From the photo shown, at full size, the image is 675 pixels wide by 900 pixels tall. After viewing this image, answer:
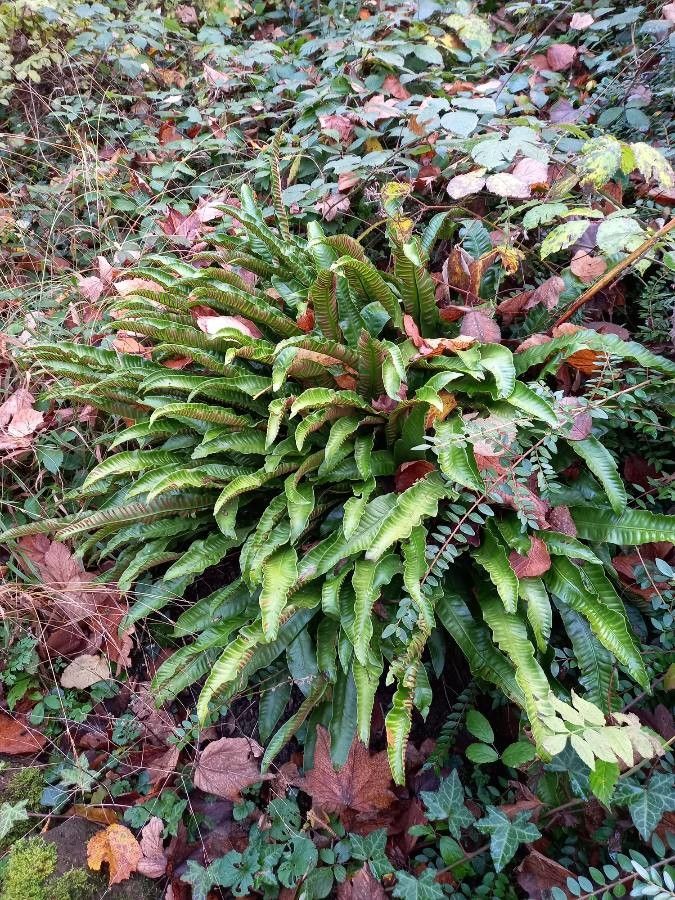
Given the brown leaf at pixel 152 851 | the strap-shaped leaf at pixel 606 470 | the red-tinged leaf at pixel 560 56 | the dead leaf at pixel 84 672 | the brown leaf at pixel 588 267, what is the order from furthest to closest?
the red-tinged leaf at pixel 560 56, the dead leaf at pixel 84 672, the brown leaf at pixel 588 267, the brown leaf at pixel 152 851, the strap-shaped leaf at pixel 606 470

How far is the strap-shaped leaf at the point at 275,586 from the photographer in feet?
5.96

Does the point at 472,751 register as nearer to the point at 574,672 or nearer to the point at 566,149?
the point at 574,672

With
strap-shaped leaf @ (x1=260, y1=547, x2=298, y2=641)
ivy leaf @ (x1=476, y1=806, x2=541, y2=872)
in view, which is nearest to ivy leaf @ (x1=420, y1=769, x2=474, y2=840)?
ivy leaf @ (x1=476, y1=806, x2=541, y2=872)

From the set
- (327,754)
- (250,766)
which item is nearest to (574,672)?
(327,754)

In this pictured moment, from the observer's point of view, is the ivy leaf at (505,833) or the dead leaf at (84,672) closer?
the ivy leaf at (505,833)

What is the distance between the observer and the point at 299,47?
4039 mm

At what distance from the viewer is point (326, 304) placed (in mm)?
2105

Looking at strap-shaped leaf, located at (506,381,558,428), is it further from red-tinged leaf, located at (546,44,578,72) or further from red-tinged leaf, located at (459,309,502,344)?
red-tinged leaf, located at (546,44,578,72)

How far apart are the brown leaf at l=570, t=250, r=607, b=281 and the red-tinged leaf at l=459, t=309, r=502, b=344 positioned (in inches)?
16.6

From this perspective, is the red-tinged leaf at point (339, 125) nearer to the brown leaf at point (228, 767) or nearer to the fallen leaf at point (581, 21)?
the fallen leaf at point (581, 21)

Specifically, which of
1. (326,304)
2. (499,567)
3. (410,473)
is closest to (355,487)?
(410,473)

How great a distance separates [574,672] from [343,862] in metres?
1.00

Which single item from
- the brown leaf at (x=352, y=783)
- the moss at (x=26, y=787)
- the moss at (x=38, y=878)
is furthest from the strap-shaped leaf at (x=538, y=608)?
the moss at (x=26, y=787)

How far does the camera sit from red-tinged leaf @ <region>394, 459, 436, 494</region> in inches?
79.1
